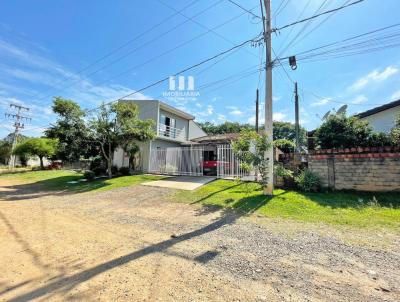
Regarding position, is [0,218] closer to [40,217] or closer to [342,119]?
[40,217]

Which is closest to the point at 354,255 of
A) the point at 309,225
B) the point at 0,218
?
the point at 309,225

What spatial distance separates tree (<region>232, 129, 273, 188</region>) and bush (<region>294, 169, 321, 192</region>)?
151cm

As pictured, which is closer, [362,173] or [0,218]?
[0,218]

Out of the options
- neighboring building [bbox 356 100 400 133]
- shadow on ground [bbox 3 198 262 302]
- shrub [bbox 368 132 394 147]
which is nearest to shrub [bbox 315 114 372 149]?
shrub [bbox 368 132 394 147]

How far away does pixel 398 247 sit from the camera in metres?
4.12

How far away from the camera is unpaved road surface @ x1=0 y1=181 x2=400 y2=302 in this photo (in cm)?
290

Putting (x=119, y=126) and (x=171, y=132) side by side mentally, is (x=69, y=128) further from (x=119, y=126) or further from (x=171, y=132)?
(x=171, y=132)

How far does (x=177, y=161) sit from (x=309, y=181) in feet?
31.6

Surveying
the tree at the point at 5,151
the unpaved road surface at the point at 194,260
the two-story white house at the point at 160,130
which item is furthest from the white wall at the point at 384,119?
the tree at the point at 5,151

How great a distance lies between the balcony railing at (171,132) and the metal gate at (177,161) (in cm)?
300

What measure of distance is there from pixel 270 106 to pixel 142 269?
23.6ft

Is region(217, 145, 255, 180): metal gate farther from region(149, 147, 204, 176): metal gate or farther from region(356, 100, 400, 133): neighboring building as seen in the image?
region(356, 100, 400, 133): neighboring building

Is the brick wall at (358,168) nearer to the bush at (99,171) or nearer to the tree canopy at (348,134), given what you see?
the tree canopy at (348,134)

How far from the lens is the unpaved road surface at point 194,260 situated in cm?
290
